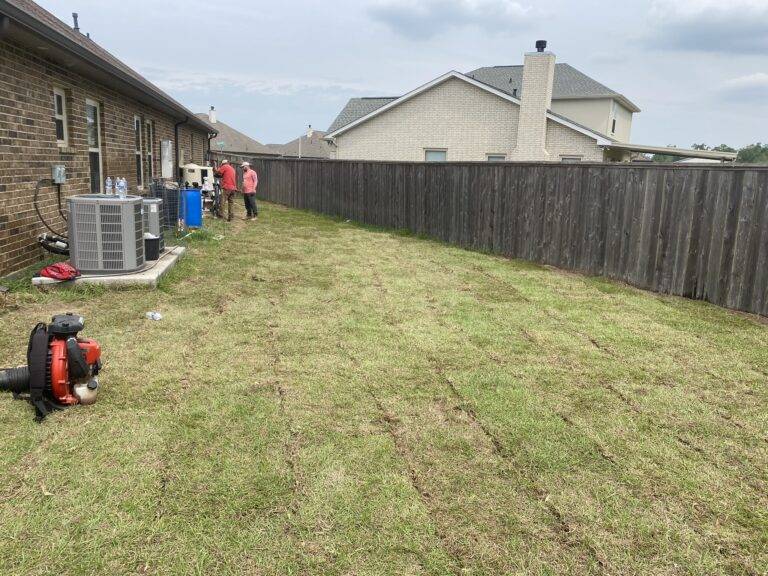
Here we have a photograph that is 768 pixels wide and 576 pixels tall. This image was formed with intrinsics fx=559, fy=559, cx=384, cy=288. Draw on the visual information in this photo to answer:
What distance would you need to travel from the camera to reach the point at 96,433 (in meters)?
3.43

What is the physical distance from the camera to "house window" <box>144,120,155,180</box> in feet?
46.6

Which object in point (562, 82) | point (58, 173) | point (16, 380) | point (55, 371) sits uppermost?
point (562, 82)

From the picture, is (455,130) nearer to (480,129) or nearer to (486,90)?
(480,129)

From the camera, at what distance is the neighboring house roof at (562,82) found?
98.8ft

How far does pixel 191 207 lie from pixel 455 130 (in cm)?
1369

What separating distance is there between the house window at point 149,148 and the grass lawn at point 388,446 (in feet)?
29.0

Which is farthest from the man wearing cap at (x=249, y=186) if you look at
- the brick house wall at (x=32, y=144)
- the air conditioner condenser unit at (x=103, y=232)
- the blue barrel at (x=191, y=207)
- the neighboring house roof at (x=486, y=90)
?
the neighboring house roof at (x=486, y=90)

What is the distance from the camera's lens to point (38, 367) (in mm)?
3512

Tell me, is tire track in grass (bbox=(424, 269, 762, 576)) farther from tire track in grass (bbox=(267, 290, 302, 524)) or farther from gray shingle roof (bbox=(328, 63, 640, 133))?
gray shingle roof (bbox=(328, 63, 640, 133))

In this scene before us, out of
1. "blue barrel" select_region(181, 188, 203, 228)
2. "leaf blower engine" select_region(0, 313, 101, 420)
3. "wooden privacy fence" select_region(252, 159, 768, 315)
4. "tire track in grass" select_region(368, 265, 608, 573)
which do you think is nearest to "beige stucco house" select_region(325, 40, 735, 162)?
"wooden privacy fence" select_region(252, 159, 768, 315)

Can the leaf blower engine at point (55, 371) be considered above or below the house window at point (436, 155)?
below

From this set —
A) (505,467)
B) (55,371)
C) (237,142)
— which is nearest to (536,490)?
(505,467)

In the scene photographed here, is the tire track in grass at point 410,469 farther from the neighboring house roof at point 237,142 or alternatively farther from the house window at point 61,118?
the neighboring house roof at point 237,142

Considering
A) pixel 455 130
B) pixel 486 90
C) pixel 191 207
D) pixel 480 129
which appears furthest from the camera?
pixel 455 130
